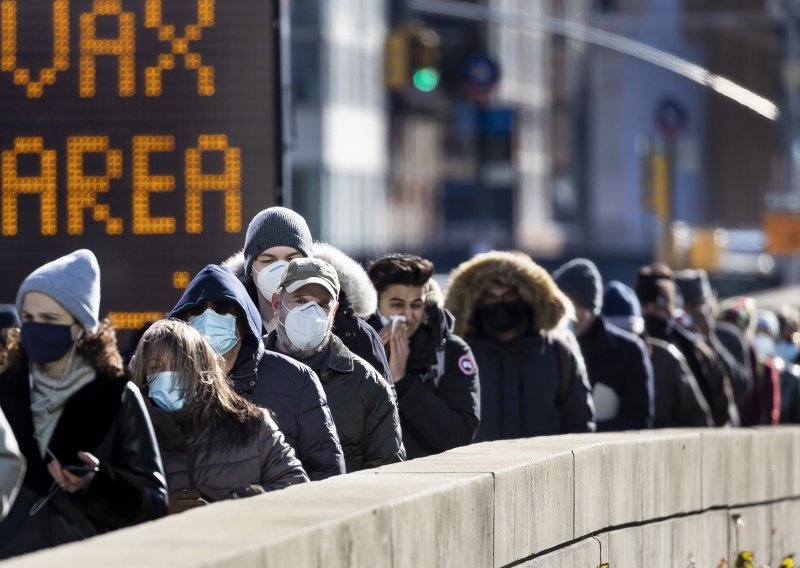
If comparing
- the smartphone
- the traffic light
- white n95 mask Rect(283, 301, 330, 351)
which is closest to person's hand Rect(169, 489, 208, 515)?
the smartphone

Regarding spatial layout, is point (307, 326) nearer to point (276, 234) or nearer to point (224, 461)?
point (224, 461)

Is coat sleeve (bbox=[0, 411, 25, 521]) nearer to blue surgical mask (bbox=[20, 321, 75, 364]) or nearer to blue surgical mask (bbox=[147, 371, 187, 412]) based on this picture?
blue surgical mask (bbox=[20, 321, 75, 364])

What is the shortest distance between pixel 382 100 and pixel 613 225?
22.6 m

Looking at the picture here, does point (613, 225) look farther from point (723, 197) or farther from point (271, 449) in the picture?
point (271, 449)

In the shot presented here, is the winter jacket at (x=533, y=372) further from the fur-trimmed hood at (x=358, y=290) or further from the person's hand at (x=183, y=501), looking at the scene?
the person's hand at (x=183, y=501)

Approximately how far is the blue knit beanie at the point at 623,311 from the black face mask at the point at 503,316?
6.39ft

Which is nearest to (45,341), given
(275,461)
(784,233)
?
(275,461)

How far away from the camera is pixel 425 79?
2884 centimetres

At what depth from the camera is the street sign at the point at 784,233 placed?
3562 cm

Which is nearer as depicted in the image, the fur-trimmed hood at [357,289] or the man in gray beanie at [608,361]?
the fur-trimmed hood at [357,289]

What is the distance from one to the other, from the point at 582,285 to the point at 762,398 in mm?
4163

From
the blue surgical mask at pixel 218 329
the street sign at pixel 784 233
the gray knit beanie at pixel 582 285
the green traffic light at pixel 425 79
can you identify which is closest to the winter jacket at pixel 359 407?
the blue surgical mask at pixel 218 329

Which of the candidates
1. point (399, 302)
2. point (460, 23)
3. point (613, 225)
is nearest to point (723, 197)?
point (613, 225)

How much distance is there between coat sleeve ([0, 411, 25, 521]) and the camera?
553cm
